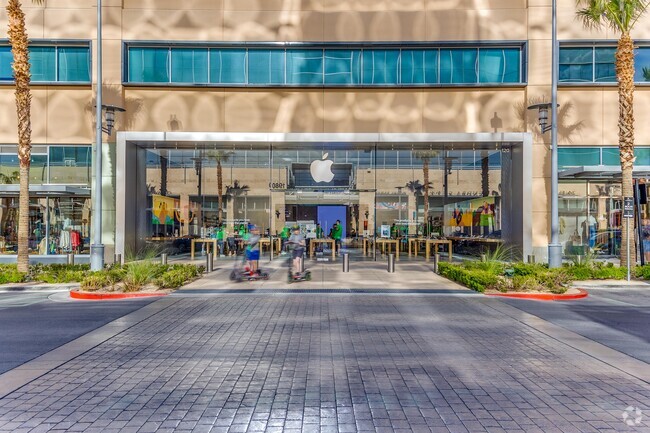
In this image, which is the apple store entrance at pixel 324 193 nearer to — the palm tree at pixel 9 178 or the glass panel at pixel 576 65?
the glass panel at pixel 576 65

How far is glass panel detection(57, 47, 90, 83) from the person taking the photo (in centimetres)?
2280

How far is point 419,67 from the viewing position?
22906 mm

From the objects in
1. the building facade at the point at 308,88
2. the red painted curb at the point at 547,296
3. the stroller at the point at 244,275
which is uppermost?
the building facade at the point at 308,88

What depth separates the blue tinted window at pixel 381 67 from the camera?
22.9 metres

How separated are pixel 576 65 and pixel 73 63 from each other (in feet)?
76.8

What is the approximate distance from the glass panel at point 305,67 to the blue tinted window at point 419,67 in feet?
12.9

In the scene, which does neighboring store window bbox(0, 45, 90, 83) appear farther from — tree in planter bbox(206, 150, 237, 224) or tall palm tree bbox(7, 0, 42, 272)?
tree in planter bbox(206, 150, 237, 224)

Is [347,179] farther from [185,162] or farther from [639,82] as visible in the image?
[639,82]

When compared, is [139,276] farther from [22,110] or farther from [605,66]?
[605,66]

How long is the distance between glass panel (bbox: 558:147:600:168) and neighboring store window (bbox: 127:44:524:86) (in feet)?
15.2

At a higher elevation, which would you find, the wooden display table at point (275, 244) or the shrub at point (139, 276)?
the wooden display table at point (275, 244)

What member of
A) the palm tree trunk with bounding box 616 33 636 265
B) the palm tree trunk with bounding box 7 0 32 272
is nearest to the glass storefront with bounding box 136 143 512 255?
the palm tree trunk with bounding box 616 33 636 265

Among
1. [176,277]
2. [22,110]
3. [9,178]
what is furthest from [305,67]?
[9,178]

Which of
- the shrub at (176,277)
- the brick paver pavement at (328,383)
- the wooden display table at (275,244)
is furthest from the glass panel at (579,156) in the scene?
the shrub at (176,277)
